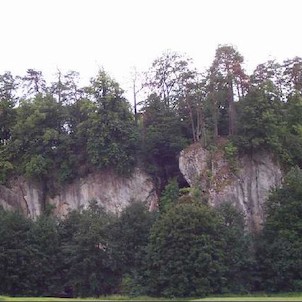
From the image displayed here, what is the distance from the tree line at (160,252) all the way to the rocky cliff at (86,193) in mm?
6673

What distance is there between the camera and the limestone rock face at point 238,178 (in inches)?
1961

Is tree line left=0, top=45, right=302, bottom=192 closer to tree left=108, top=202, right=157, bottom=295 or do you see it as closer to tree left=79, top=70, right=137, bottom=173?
tree left=79, top=70, right=137, bottom=173

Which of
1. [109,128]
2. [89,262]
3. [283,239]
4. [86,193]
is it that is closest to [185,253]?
[89,262]

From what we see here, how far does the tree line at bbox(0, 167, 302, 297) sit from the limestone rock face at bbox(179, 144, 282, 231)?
3.48m

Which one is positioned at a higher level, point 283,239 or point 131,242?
point 131,242

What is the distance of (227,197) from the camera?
4966 cm

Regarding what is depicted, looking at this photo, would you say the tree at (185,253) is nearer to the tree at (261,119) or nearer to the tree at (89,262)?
the tree at (89,262)

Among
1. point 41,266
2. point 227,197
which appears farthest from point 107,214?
point 227,197

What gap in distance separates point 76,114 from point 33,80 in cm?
833

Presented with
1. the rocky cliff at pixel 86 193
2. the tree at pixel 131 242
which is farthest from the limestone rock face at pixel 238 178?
the tree at pixel 131 242

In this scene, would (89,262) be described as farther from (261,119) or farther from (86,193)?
(261,119)

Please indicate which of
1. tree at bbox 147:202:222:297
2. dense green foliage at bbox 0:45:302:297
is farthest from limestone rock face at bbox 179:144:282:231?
tree at bbox 147:202:222:297

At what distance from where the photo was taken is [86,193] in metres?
53.6

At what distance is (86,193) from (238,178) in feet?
49.3
